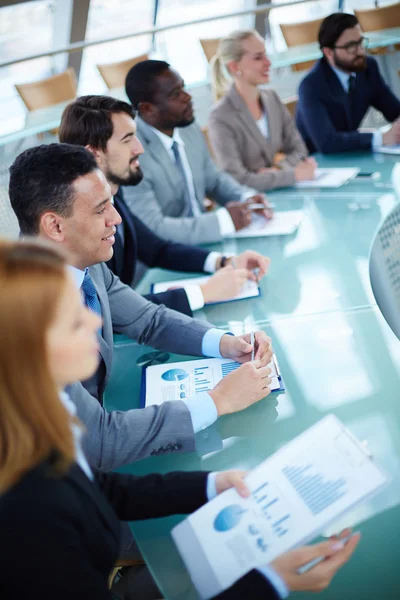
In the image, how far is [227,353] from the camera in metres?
1.58

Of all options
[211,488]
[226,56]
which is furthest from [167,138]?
[211,488]

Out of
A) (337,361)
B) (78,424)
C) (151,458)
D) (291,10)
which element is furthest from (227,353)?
(291,10)

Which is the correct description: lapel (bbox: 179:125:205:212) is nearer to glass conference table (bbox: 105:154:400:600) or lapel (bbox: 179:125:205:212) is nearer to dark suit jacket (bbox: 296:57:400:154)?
glass conference table (bbox: 105:154:400:600)

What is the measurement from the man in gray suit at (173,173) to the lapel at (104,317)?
0.75m

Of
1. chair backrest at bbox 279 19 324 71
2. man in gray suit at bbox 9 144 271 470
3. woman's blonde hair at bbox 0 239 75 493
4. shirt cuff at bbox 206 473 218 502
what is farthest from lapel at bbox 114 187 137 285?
chair backrest at bbox 279 19 324 71

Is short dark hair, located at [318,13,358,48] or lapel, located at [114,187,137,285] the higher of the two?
short dark hair, located at [318,13,358,48]

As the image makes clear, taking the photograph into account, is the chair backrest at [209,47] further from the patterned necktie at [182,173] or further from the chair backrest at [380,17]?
the patterned necktie at [182,173]

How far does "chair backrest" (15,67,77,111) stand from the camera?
17.6 feet

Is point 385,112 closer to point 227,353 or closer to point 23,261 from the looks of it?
point 227,353

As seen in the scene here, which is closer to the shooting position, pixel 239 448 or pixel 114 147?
pixel 239 448

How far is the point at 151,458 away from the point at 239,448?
0.20 metres

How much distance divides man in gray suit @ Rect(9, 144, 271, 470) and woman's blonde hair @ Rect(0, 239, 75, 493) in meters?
0.44

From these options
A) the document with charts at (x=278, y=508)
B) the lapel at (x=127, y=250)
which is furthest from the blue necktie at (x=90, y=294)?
the document with charts at (x=278, y=508)

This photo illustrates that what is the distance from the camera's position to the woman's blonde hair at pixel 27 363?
70 cm
